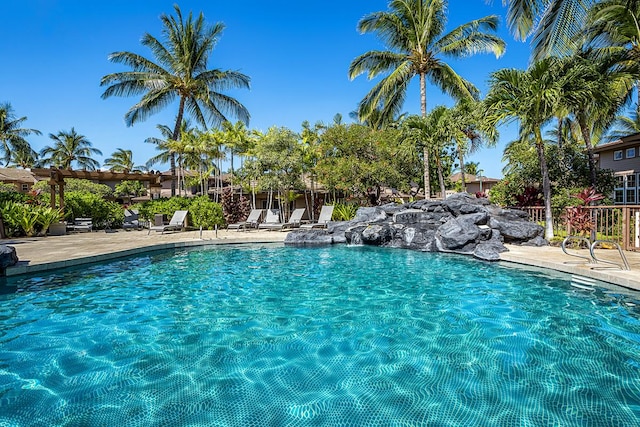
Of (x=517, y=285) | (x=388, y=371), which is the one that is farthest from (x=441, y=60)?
(x=388, y=371)

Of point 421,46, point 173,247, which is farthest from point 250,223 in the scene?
point 421,46

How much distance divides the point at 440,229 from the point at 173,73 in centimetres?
2053

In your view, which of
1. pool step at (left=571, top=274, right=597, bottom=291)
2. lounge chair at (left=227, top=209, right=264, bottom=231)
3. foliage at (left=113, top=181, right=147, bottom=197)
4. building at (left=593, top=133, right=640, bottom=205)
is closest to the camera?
pool step at (left=571, top=274, right=597, bottom=291)

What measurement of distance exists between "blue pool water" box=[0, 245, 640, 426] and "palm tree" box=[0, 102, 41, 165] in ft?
143

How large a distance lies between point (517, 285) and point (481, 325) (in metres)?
2.62

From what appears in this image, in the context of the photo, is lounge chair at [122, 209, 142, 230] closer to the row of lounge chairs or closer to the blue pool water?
the row of lounge chairs

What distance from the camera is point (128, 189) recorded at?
39531 mm

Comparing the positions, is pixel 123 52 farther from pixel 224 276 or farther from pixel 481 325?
pixel 481 325

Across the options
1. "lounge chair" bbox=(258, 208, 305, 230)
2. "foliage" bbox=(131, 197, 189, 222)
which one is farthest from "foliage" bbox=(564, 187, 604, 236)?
"foliage" bbox=(131, 197, 189, 222)

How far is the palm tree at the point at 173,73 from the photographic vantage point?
2259cm

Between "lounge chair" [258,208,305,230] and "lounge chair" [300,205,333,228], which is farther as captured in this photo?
"lounge chair" [258,208,305,230]

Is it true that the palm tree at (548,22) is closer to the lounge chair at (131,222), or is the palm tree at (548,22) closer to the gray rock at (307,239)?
the gray rock at (307,239)

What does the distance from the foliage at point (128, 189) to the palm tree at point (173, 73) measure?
59.0ft

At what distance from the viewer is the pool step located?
21.4ft
